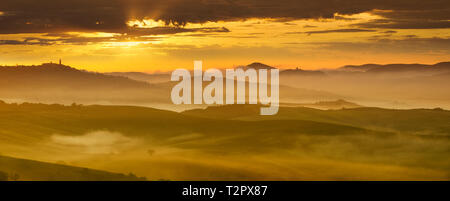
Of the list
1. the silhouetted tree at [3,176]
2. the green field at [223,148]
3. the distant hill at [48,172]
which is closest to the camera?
the silhouetted tree at [3,176]

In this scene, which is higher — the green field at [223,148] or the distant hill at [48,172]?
the green field at [223,148]

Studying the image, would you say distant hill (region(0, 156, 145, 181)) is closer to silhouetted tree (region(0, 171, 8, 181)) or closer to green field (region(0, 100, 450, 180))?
silhouetted tree (region(0, 171, 8, 181))

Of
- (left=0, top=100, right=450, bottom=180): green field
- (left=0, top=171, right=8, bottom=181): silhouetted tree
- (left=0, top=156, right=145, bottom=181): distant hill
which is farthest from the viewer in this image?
(left=0, top=100, right=450, bottom=180): green field

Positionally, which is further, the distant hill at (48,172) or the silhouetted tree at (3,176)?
the distant hill at (48,172)

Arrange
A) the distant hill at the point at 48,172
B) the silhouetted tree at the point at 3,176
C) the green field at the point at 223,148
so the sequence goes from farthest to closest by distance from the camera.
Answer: the green field at the point at 223,148 → the distant hill at the point at 48,172 → the silhouetted tree at the point at 3,176

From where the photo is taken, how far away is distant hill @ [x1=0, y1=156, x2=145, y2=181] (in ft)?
201

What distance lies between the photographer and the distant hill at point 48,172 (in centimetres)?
6116

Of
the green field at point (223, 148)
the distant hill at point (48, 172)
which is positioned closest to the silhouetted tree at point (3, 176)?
the distant hill at point (48, 172)

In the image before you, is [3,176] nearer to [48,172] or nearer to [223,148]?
[48,172]

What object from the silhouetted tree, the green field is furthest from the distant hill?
the green field

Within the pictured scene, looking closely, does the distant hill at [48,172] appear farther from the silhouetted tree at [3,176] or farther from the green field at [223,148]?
the green field at [223,148]

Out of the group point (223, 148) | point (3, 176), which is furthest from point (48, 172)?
point (223, 148)
